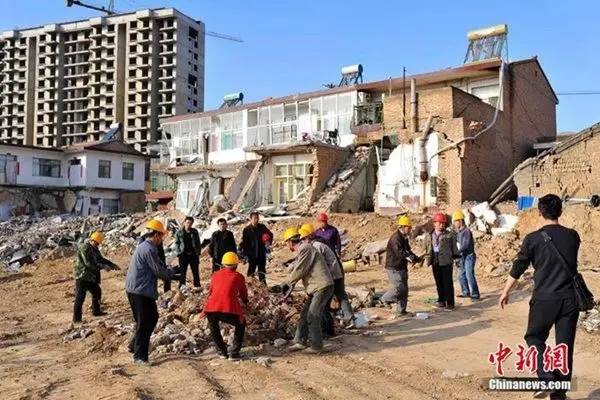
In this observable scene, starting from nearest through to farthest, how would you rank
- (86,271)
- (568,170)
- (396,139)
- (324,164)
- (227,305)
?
(227,305) → (86,271) → (568,170) → (396,139) → (324,164)

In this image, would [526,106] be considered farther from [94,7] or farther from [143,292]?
[94,7]

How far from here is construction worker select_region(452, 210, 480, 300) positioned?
11.0m

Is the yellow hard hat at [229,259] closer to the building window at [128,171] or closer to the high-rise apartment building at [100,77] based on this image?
the building window at [128,171]

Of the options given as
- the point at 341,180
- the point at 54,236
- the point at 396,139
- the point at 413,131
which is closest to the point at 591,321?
the point at 413,131

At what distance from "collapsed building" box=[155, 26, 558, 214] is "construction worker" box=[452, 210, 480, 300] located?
1199cm

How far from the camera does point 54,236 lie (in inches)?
1112

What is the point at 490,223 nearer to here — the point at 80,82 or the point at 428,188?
the point at 428,188

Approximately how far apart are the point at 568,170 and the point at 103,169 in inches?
1442

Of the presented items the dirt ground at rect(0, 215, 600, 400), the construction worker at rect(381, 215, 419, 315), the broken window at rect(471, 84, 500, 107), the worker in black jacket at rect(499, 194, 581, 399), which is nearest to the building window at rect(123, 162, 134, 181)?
the broken window at rect(471, 84, 500, 107)

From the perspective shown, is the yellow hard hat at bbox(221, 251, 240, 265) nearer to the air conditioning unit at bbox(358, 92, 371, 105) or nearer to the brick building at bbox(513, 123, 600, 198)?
the brick building at bbox(513, 123, 600, 198)

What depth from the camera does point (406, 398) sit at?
5.73 meters

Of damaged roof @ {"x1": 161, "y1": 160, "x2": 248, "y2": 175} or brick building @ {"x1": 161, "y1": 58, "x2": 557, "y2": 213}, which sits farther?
damaged roof @ {"x1": 161, "y1": 160, "x2": 248, "y2": 175}

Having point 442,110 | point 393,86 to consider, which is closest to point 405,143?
point 442,110

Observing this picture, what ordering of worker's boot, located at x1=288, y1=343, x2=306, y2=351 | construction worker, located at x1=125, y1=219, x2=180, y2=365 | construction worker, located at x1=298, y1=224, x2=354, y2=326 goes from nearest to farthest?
construction worker, located at x1=125, y1=219, x2=180, y2=365 → worker's boot, located at x1=288, y1=343, x2=306, y2=351 → construction worker, located at x1=298, y1=224, x2=354, y2=326
